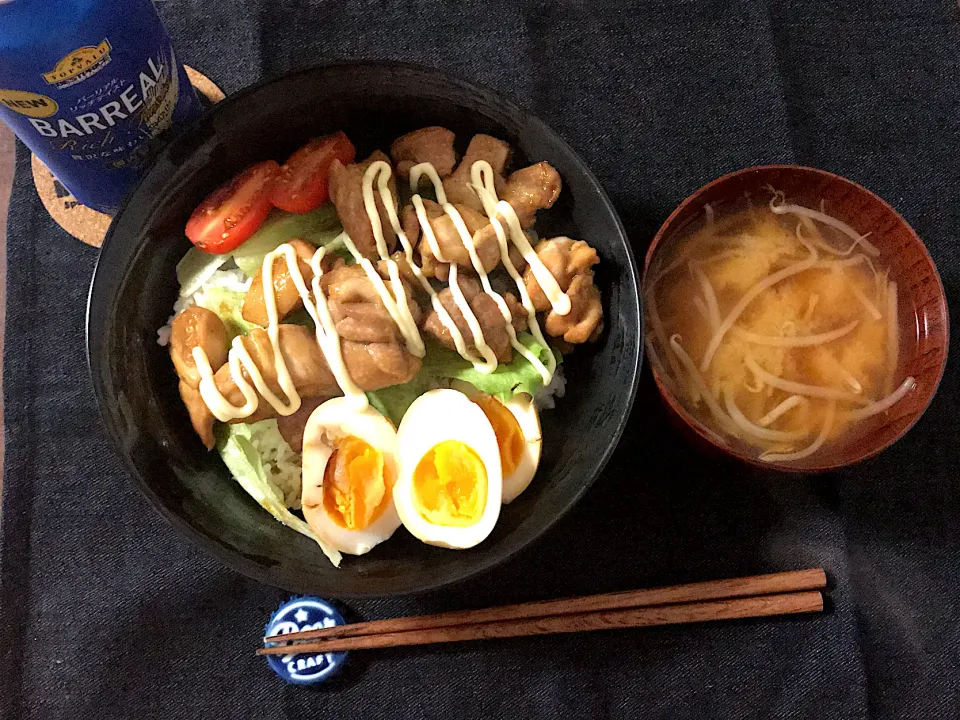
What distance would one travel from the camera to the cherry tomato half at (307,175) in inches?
55.2

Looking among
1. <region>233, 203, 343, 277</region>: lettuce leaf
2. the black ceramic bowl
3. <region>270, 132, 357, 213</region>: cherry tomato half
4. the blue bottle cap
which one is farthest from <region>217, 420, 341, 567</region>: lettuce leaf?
<region>270, 132, 357, 213</region>: cherry tomato half

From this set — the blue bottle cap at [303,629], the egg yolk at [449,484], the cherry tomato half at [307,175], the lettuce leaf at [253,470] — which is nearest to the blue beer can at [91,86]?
the cherry tomato half at [307,175]

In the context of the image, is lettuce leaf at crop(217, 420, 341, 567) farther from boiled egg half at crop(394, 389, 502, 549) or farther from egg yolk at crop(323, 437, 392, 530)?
boiled egg half at crop(394, 389, 502, 549)

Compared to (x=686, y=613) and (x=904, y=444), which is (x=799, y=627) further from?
(x=904, y=444)

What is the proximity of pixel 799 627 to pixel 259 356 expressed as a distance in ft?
3.97

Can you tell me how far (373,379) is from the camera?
4.32ft

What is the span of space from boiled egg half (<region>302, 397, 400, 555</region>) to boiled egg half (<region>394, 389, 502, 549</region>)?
36mm

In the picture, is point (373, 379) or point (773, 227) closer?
point (373, 379)

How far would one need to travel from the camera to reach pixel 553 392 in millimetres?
1481

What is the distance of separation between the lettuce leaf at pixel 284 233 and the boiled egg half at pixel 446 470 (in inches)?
15.9

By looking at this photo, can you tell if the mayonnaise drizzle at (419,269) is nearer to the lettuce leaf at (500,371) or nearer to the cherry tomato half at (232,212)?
the lettuce leaf at (500,371)

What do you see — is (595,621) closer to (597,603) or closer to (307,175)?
(597,603)

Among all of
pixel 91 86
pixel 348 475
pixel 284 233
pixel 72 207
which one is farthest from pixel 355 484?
pixel 72 207

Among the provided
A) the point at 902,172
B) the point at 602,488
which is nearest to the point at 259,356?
the point at 602,488
